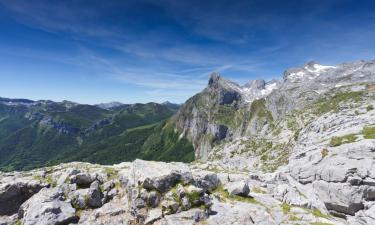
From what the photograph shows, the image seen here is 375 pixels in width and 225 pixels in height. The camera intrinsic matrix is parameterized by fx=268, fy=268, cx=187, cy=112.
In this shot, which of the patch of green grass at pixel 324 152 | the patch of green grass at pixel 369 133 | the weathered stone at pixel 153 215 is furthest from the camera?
the patch of green grass at pixel 369 133

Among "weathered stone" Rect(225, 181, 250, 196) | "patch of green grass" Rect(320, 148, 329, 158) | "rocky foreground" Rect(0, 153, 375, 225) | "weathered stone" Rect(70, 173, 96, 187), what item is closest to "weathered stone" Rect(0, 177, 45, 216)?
"rocky foreground" Rect(0, 153, 375, 225)

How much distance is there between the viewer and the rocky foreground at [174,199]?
27875 millimetres

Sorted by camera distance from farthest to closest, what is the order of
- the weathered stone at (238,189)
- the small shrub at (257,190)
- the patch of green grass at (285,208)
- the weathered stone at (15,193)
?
1. the small shrub at (257,190)
2. the weathered stone at (15,193)
3. the weathered stone at (238,189)
4. the patch of green grass at (285,208)

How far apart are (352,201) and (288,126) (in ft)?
386

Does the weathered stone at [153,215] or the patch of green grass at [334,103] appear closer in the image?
the weathered stone at [153,215]

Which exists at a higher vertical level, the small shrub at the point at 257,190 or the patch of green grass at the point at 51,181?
the small shrub at the point at 257,190

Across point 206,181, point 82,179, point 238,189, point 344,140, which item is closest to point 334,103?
point 344,140

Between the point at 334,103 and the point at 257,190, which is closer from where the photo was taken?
the point at 257,190

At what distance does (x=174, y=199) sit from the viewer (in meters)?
28.4

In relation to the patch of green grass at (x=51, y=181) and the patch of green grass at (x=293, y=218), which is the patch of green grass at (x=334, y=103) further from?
the patch of green grass at (x=51, y=181)

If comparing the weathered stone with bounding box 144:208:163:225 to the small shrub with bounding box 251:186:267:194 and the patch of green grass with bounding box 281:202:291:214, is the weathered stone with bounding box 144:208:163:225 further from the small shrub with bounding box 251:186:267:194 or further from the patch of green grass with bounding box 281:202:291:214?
the small shrub with bounding box 251:186:267:194

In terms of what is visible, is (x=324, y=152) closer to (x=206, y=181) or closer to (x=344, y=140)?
(x=344, y=140)

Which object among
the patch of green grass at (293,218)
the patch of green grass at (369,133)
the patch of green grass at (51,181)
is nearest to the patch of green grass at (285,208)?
the patch of green grass at (293,218)

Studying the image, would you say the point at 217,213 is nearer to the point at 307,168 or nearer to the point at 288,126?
the point at 307,168
